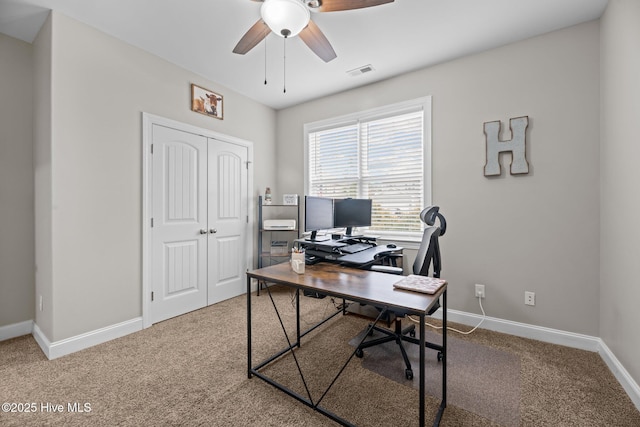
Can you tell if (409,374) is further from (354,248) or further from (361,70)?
(361,70)

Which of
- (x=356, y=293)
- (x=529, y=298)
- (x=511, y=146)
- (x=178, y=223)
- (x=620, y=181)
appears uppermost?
(x=511, y=146)

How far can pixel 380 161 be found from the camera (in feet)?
11.5

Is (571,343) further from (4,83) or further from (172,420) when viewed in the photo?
(4,83)

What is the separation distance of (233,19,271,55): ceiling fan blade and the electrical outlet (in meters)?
3.22

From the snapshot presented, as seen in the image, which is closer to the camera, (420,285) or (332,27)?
(420,285)

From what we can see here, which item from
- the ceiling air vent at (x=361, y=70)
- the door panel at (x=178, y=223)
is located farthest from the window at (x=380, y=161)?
the door panel at (x=178, y=223)

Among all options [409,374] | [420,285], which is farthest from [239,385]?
[420,285]

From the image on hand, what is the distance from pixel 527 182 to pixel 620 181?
650mm

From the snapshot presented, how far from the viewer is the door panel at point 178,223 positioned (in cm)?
292

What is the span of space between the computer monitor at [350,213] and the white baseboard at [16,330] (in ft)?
10.6

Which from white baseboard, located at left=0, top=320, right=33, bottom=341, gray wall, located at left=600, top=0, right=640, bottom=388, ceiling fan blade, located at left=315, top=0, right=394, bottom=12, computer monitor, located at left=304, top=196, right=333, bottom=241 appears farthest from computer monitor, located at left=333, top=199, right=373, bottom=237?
white baseboard, located at left=0, top=320, right=33, bottom=341

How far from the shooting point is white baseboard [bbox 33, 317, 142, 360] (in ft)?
7.30

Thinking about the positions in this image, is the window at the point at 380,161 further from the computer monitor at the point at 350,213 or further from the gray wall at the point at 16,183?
the gray wall at the point at 16,183

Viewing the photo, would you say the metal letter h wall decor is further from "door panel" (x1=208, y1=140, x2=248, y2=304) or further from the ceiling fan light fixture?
"door panel" (x1=208, y1=140, x2=248, y2=304)
